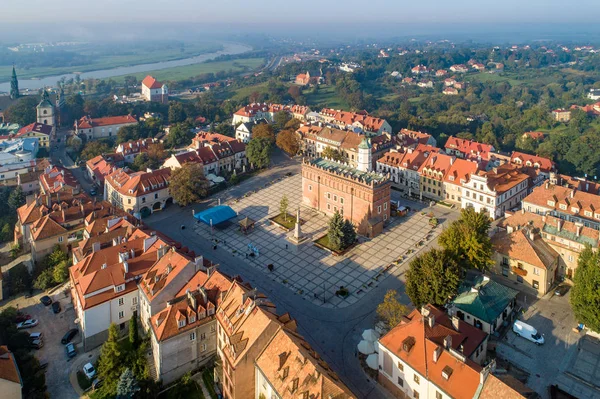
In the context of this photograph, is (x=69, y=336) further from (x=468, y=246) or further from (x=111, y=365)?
(x=468, y=246)

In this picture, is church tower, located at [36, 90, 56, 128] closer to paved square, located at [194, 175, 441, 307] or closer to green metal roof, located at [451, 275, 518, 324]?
paved square, located at [194, 175, 441, 307]

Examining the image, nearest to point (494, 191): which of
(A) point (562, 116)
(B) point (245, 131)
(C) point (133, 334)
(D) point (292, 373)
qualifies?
(D) point (292, 373)

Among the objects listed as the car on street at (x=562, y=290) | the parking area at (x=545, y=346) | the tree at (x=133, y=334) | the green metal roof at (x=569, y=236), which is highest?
the green metal roof at (x=569, y=236)

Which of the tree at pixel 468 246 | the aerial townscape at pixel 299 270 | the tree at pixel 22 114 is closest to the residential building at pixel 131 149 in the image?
the aerial townscape at pixel 299 270

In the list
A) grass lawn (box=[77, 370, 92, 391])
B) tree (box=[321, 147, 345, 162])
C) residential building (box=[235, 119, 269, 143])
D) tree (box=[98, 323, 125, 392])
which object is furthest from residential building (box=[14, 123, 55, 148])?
tree (box=[98, 323, 125, 392])

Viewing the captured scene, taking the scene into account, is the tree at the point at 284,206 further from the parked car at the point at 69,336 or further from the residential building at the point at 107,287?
the parked car at the point at 69,336

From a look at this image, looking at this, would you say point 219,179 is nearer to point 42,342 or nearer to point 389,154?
point 389,154
